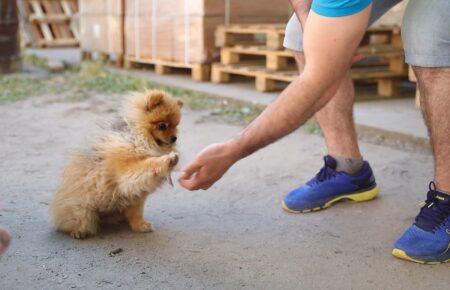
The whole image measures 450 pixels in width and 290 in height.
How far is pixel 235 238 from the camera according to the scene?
272 centimetres

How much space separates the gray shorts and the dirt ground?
84 centimetres

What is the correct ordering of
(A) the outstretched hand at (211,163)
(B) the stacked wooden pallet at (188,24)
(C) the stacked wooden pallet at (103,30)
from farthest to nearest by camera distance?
(C) the stacked wooden pallet at (103,30)
(B) the stacked wooden pallet at (188,24)
(A) the outstretched hand at (211,163)

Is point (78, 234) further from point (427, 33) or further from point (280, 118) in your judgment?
point (427, 33)

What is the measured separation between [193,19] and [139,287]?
5193 millimetres

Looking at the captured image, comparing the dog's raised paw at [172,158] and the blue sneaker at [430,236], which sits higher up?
the dog's raised paw at [172,158]

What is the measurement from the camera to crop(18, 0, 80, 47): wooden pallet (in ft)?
43.9

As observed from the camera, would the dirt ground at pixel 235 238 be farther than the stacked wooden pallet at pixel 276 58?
No

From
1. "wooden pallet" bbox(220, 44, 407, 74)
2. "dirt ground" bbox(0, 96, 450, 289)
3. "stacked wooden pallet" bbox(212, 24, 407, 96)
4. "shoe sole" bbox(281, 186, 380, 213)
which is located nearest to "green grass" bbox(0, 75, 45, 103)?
"stacked wooden pallet" bbox(212, 24, 407, 96)

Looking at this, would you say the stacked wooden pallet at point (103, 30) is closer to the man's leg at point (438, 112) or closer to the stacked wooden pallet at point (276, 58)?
the stacked wooden pallet at point (276, 58)

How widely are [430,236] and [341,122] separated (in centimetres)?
84

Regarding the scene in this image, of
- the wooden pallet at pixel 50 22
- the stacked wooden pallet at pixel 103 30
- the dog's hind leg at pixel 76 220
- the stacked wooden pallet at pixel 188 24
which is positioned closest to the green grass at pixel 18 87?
the stacked wooden pallet at pixel 103 30

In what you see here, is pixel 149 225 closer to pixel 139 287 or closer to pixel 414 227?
pixel 139 287

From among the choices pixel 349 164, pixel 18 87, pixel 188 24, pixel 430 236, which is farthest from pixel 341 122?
pixel 18 87

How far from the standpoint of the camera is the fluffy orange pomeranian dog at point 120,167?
2.52 m
